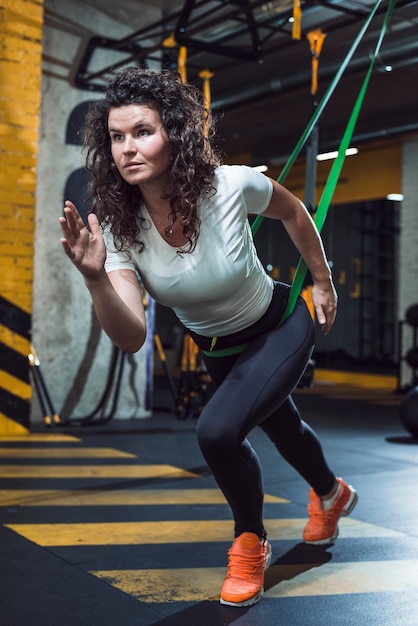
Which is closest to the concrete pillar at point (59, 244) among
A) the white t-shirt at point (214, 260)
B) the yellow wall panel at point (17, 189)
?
the yellow wall panel at point (17, 189)

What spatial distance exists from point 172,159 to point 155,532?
1.51 meters

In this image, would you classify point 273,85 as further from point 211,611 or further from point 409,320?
point 211,611

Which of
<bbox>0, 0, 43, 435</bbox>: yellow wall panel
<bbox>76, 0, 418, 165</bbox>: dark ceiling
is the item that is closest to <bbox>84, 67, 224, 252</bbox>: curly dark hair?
<bbox>76, 0, 418, 165</bbox>: dark ceiling

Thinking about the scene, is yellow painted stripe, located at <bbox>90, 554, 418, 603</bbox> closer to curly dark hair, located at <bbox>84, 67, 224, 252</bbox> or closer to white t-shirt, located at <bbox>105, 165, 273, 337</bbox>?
white t-shirt, located at <bbox>105, 165, 273, 337</bbox>

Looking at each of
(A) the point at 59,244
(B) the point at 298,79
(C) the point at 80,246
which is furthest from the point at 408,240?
(C) the point at 80,246

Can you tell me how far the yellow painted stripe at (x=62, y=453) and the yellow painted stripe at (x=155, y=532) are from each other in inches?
61.9

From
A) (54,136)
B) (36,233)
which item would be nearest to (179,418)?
(36,233)

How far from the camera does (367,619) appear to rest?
6.60 ft

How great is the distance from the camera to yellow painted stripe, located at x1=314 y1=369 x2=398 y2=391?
1099 cm

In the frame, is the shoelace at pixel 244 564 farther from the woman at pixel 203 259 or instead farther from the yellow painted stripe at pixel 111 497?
the yellow painted stripe at pixel 111 497

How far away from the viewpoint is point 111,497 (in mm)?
3494

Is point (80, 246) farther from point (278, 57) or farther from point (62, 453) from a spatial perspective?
point (278, 57)

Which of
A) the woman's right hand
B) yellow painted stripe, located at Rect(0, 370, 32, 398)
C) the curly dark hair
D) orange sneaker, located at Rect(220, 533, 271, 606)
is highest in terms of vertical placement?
the curly dark hair

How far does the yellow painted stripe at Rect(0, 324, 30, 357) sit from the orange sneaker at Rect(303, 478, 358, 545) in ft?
10.0
